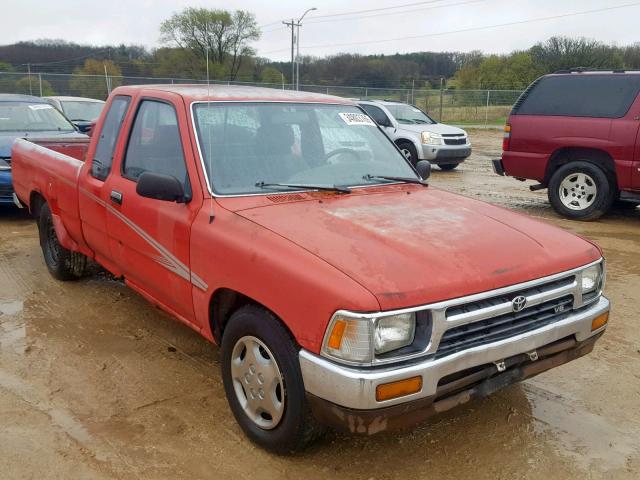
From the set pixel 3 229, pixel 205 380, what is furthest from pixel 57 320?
pixel 3 229

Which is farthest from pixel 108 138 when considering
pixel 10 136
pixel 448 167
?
pixel 448 167

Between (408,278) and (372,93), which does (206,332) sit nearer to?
(408,278)

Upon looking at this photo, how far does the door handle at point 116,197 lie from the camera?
4.04 metres

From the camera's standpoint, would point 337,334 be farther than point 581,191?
No

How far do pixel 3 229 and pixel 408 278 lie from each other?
691 centimetres

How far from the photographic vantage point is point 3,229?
7812mm

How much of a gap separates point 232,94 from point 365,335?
→ 2.17 m

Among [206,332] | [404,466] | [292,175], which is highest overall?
[292,175]

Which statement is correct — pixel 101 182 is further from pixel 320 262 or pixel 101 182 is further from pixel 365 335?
pixel 365 335

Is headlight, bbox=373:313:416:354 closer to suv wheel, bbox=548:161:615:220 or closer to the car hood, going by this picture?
the car hood

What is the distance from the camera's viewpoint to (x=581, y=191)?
869 centimetres

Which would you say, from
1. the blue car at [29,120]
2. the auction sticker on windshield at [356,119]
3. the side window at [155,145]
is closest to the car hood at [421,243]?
the side window at [155,145]

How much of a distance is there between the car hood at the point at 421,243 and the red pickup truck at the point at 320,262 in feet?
0.03

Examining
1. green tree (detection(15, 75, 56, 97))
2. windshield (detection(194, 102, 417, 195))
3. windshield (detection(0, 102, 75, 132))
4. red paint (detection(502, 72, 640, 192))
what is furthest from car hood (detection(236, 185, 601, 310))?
green tree (detection(15, 75, 56, 97))
